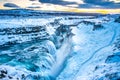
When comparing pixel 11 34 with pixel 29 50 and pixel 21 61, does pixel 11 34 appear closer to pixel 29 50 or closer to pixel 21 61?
pixel 29 50

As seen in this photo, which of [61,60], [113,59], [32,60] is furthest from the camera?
[61,60]

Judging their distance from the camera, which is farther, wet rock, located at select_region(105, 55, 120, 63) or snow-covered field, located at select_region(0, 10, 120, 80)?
wet rock, located at select_region(105, 55, 120, 63)

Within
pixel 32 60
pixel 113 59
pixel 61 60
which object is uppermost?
pixel 113 59

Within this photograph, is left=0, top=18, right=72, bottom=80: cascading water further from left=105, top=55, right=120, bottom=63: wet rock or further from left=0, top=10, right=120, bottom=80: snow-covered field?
left=105, top=55, right=120, bottom=63: wet rock

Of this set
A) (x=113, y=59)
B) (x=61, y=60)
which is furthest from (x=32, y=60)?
(x=113, y=59)

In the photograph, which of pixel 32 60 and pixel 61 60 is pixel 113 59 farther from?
pixel 61 60

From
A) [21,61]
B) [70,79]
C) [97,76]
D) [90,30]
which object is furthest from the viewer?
[90,30]

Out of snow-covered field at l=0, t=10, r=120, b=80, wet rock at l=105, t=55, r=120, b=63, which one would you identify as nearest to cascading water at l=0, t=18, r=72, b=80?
snow-covered field at l=0, t=10, r=120, b=80

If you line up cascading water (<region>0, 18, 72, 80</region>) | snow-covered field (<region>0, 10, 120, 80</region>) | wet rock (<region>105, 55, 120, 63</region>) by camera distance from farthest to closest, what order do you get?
wet rock (<region>105, 55, 120, 63</region>) < snow-covered field (<region>0, 10, 120, 80</region>) < cascading water (<region>0, 18, 72, 80</region>)

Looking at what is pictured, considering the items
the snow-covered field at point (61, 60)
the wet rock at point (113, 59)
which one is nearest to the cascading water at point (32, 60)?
the snow-covered field at point (61, 60)

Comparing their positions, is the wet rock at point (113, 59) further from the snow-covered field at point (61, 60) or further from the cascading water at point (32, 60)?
the cascading water at point (32, 60)

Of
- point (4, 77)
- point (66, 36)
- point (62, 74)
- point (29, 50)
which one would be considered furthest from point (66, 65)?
point (66, 36)
